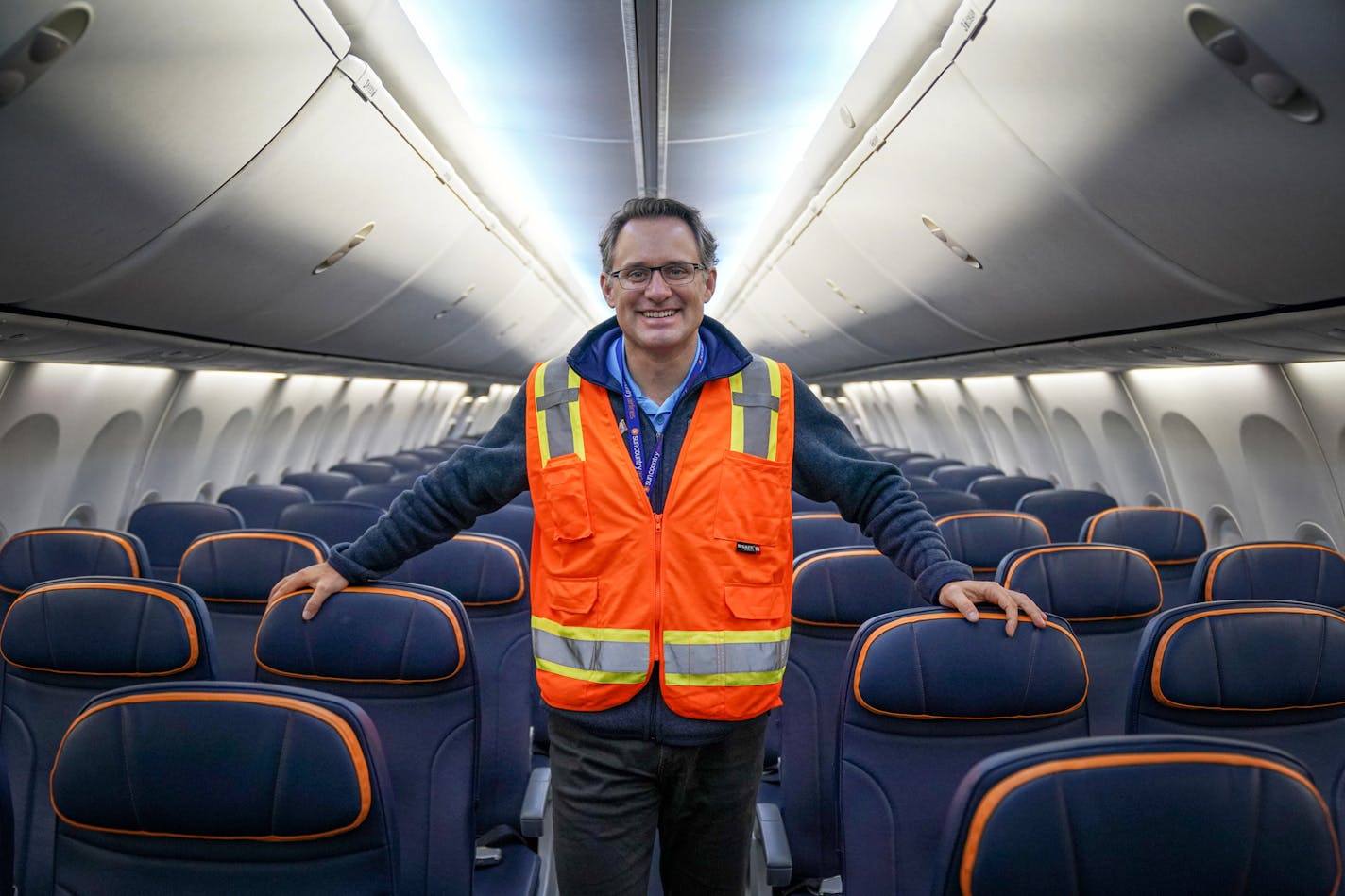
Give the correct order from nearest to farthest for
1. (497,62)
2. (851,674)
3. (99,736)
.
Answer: (99,736), (851,674), (497,62)

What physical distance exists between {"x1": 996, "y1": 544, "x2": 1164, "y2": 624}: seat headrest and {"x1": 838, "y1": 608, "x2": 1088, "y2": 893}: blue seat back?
112 cm

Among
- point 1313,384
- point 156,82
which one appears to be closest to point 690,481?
point 156,82

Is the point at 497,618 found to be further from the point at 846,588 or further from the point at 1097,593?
the point at 1097,593

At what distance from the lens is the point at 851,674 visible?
8.33ft

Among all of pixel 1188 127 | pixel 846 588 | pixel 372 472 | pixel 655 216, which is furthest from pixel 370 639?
pixel 372 472

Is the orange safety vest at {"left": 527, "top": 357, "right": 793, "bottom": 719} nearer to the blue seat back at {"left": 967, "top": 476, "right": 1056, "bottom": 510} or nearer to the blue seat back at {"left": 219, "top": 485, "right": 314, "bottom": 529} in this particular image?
the blue seat back at {"left": 219, "top": 485, "right": 314, "bottom": 529}

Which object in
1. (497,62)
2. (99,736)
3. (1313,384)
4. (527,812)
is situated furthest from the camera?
(1313,384)

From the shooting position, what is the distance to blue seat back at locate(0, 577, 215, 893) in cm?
281

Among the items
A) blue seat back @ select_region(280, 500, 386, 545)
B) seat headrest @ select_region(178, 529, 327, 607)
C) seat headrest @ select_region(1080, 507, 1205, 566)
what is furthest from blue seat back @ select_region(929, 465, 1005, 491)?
seat headrest @ select_region(178, 529, 327, 607)

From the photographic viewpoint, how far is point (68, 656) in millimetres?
2885

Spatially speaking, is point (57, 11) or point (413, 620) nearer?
point (57, 11)

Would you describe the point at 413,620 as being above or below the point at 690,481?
below

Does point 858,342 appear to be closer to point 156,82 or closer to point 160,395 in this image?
point 160,395

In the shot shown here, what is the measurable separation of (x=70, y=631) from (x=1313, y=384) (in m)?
6.63
